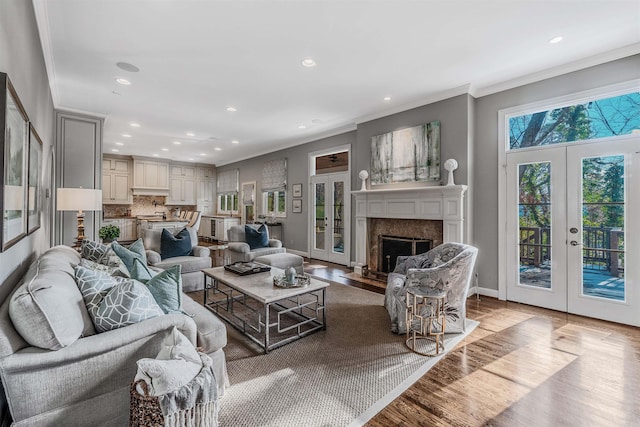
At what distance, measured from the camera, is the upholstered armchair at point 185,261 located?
13.3ft

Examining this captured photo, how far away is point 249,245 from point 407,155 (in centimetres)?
309

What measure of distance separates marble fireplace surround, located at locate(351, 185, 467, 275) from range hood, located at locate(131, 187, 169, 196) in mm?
7212

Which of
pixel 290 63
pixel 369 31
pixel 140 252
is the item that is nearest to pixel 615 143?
pixel 369 31

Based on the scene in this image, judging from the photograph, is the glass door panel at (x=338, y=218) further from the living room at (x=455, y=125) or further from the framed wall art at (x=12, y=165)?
the framed wall art at (x=12, y=165)

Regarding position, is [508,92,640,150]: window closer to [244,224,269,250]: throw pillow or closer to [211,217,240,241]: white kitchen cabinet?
[244,224,269,250]: throw pillow

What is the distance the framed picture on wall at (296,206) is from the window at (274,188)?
1.23 ft

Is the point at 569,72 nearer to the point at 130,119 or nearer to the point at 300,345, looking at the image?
the point at 300,345

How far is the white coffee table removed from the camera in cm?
→ 262

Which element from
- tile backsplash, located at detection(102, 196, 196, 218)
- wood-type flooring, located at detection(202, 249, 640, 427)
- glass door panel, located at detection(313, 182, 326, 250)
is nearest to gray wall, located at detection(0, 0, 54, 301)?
wood-type flooring, located at detection(202, 249, 640, 427)

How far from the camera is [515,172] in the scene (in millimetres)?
3818

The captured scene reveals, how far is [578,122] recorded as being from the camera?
3.43m

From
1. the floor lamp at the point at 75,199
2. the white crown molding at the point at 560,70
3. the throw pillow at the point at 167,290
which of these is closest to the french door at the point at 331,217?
the white crown molding at the point at 560,70

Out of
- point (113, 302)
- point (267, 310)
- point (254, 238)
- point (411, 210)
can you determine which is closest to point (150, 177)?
point (254, 238)

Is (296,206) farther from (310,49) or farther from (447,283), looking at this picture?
(447,283)
